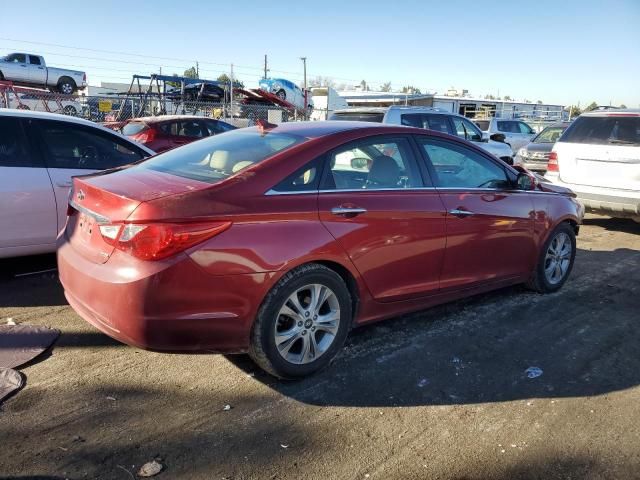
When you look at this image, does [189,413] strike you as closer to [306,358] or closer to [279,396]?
[279,396]

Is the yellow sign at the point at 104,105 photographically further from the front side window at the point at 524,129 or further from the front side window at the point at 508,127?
the front side window at the point at 524,129

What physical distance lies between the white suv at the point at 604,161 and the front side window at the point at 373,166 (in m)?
5.07

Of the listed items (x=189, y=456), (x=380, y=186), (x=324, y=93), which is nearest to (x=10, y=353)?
(x=189, y=456)

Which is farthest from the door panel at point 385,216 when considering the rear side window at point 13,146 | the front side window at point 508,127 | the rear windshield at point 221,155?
the front side window at point 508,127

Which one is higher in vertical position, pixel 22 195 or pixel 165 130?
pixel 165 130

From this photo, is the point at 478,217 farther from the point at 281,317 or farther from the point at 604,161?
the point at 604,161

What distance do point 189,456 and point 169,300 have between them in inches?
31.3

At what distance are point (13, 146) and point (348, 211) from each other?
331 centimetres

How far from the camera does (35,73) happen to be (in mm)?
29188

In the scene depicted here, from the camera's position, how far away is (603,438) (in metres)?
3.03

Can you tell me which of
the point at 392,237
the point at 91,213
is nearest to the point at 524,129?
the point at 392,237

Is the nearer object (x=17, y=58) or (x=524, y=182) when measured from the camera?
(x=524, y=182)

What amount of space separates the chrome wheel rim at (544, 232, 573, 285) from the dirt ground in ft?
2.80

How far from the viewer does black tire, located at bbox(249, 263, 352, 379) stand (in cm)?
325
